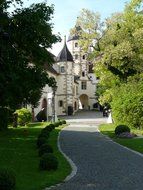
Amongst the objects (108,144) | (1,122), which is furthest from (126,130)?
(1,122)

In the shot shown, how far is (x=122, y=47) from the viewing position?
39.4 metres

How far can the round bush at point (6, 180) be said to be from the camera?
1052 centimetres

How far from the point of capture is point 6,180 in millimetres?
10547

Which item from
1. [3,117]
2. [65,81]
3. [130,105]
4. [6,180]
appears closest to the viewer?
[6,180]

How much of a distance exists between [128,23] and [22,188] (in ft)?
109

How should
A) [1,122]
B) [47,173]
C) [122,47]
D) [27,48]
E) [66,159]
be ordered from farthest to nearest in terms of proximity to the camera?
[122,47] → [1,122] → [27,48] → [66,159] → [47,173]

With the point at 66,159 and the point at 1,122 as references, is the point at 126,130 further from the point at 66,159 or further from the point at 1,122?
the point at 66,159

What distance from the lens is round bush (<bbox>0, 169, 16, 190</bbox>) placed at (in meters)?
10.5

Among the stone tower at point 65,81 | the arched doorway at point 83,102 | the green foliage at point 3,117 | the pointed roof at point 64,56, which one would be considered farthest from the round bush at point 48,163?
the arched doorway at point 83,102

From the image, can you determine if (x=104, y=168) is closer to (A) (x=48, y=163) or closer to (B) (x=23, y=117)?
(A) (x=48, y=163)

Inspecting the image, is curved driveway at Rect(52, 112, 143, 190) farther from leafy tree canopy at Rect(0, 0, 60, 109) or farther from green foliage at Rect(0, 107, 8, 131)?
green foliage at Rect(0, 107, 8, 131)

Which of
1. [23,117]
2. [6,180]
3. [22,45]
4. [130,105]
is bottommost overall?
[6,180]

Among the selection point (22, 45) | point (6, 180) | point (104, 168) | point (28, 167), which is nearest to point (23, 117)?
point (22, 45)

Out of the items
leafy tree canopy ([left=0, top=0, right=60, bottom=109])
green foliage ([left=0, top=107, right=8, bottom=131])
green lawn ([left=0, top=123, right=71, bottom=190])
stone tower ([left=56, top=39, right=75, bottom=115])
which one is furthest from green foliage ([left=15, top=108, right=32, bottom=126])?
stone tower ([left=56, top=39, right=75, bottom=115])
